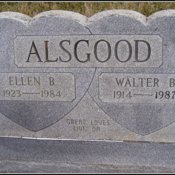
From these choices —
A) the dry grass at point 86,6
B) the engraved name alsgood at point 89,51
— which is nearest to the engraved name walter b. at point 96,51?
the engraved name alsgood at point 89,51

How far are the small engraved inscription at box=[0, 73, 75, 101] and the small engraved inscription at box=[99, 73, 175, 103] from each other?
0.23m

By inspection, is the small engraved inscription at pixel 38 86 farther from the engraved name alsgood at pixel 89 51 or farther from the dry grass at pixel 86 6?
the dry grass at pixel 86 6

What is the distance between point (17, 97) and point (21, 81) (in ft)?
0.41

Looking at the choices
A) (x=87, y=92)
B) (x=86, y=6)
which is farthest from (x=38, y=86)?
(x=86, y=6)

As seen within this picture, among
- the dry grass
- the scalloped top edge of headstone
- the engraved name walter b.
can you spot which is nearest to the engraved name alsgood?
the engraved name walter b.

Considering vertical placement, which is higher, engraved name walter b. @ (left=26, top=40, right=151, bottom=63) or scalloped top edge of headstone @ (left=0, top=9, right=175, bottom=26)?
scalloped top edge of headstone @ (left=0, top=9, right=175, bottom=26)

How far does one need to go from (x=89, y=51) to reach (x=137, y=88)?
0.40 meters

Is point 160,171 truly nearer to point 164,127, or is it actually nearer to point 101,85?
point 164,127

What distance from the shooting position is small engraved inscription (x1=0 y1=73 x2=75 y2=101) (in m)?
2.78

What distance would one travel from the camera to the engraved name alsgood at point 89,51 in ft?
8.58

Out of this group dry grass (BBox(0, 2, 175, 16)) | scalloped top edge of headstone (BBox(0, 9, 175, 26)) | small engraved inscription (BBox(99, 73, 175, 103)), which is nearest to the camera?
scalloped top edge of headstone (BBox(0, 9, 175, 26))

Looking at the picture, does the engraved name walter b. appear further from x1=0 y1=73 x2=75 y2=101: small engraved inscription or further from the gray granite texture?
x1=0 y1=73 x2=75 y2=101: small engraved inscription

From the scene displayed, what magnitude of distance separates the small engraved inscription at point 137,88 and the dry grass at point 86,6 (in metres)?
1.38

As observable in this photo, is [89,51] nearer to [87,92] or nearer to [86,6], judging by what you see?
[87,92]
